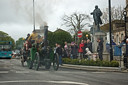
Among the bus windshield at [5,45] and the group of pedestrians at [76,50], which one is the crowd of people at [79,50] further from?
the bus windshield at [5,45]

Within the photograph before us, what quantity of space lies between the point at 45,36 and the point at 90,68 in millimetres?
3852

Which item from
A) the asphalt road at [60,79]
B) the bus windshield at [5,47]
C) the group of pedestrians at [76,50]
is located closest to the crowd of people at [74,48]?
the group of pedestrians at [76,50]

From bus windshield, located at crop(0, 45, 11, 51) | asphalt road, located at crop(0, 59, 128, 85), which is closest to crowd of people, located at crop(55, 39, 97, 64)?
asphalt road, located at crop(0, 59, 128, 85)

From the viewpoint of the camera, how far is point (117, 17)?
61406 millimetres

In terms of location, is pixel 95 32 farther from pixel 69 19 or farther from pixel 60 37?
pixel 60 37

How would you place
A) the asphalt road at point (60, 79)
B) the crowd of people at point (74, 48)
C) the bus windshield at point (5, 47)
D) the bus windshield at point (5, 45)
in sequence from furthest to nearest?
the bus windshield at point (5, 47) → the bus windshield at point (5, 45) → the crowd of people at point (74, 48) → the asphalt road at point (60, 79)

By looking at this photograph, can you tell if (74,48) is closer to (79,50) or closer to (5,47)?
(79,50)

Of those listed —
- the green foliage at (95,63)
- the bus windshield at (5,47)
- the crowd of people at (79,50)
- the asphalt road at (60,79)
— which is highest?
the bus windshield at (5,47)

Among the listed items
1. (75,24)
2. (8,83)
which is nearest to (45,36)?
(8,83)

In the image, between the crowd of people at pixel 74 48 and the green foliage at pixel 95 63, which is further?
the crowd of people at pixel 74 48

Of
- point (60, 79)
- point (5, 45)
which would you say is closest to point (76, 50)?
point (60, 79)

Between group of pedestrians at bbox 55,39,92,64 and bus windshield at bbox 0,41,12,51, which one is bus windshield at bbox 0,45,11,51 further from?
group of pedestrians at bbox 55,39,92,64

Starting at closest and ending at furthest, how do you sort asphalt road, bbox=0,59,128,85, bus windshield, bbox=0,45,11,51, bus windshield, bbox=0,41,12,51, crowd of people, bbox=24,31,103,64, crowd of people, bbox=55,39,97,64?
asphalt road, bbox=0,59,128,85, crowd of people, bbox=24,31,103,64, crowd of people, bbox=55,39,97,64, bus windshield, bbox=0,41,12,51, bus windshield, bbox=0,45,11,51

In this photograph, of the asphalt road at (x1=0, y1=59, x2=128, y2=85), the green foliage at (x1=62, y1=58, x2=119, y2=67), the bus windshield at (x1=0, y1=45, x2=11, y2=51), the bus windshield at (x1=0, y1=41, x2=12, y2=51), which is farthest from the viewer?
the bus windshield at (x1=0, y1=45, x2=11, y2=51)
